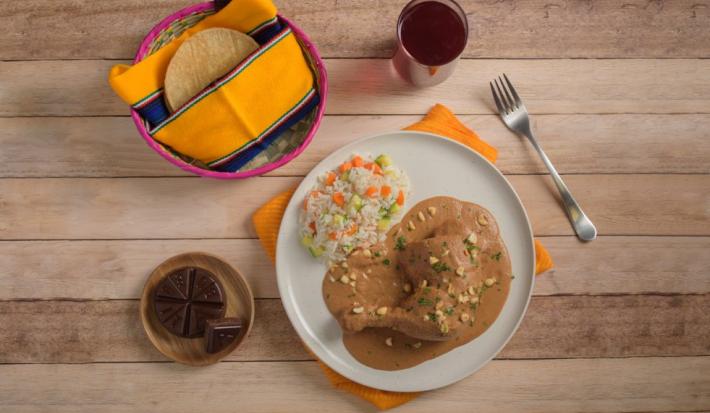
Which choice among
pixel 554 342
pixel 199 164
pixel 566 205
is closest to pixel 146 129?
pixel 199 164

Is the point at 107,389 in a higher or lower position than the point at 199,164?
lower

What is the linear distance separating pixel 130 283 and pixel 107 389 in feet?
1.56

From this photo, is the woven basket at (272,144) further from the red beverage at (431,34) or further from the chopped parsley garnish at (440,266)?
the chopped parsley garnish at (440,266)

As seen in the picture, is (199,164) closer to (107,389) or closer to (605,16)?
(107,389)

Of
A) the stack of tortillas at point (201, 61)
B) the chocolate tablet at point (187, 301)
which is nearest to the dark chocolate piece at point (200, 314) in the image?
the chocolate tablet at point (187, 301)

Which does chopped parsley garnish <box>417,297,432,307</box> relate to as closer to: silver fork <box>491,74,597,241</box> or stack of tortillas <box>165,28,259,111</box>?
silver fork <box>491,74,597,241</box>

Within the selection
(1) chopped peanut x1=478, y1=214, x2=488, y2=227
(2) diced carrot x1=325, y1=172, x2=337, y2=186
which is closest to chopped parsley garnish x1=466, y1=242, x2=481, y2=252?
(1) chopped peanut x1=478, y1=214, x2=488, y2=227

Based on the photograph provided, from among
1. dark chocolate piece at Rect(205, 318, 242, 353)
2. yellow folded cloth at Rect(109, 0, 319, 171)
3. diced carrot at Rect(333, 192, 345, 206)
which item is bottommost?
dark chocolate piece at Rect(205, 318, 242, 353)

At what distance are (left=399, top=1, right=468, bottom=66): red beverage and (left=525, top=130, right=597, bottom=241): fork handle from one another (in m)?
0.57

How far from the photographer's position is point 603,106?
8.09 feet

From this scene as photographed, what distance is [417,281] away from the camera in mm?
2150

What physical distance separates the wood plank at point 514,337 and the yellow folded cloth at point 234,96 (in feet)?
2.42

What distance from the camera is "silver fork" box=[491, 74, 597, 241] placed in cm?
237

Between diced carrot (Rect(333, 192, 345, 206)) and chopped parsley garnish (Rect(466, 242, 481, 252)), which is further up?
diced carrot (Rect(333, 192, 345, 206))
